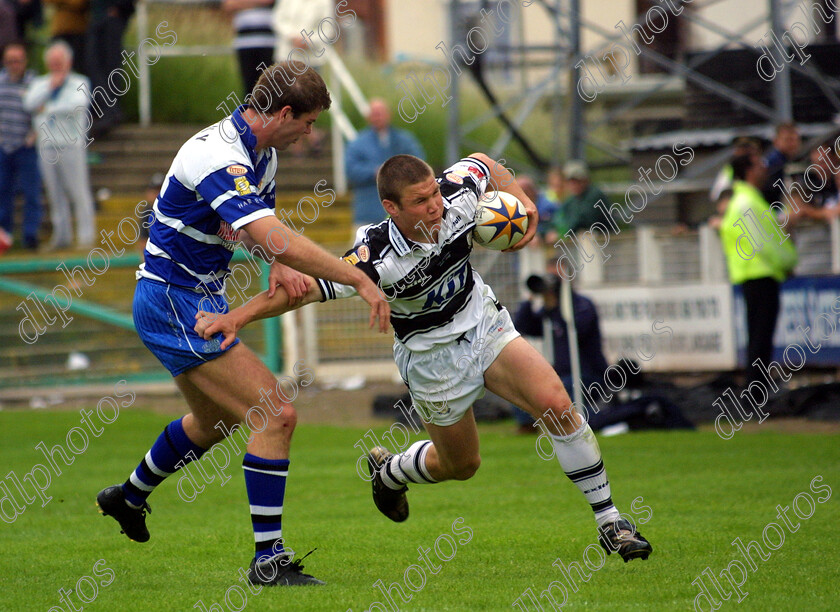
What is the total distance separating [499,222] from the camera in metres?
6.49

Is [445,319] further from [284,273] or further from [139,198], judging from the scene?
[139,198]

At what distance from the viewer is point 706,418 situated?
12.5 meters

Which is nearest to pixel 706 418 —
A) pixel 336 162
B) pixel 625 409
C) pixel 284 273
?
pixel 625 409

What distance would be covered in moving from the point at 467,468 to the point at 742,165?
7.45m

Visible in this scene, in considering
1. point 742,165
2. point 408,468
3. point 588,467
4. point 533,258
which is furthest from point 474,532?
point 533,258

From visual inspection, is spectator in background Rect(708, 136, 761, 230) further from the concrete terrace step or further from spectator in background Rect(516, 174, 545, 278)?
the concrete terrace step

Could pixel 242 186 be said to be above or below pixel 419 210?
above

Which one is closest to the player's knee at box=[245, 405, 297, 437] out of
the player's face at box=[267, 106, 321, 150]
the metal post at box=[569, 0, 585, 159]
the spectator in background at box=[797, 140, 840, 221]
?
the player's face at box=[267, 106, 321, 150]

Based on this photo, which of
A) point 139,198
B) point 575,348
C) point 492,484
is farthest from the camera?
point 139,198

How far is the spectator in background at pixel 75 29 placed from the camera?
1841cm

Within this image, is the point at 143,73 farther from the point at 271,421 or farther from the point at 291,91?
the point at 271,421

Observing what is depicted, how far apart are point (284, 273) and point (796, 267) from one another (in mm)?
9029

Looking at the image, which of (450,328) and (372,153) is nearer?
(450,328)

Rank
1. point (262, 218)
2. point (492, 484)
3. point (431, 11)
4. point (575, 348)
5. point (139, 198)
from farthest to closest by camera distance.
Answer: point (431, 11), point (139, 198), point (575, 348), point (492, 484), point (262, 218)
